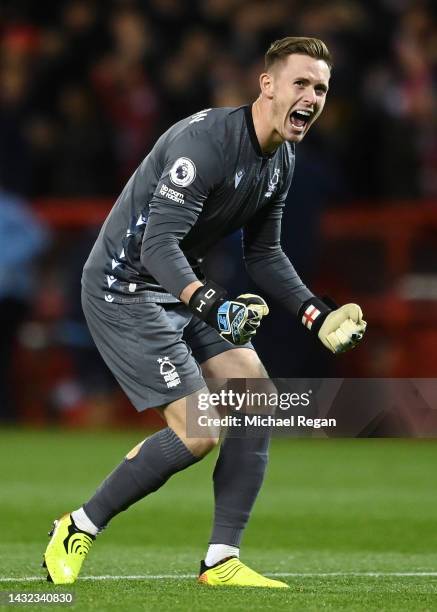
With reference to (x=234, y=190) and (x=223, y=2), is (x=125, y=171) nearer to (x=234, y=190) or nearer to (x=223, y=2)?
(x=223, y=2)

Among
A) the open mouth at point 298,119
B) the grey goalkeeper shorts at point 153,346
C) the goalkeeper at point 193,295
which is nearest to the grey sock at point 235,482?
the goalkeeper at point 193,295

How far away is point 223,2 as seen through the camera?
14.0 meters

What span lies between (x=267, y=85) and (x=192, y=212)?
1.93ft

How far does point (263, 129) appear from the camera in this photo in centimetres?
578

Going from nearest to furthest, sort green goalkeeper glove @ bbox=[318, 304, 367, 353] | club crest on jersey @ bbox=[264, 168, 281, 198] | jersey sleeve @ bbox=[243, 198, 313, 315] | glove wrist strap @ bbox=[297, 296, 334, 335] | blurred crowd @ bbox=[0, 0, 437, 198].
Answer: green goalkeeper glove @ bbox=[318, 304, 367, 353]
glove wrist strap @ bbox=[297, 296, 334, 335]
club crest on jersey @ bbox=[264, 168, 281, 198]
jersey sleeve @ bbox=[243, 198, 313, 315]
blurred crowd @ bbox=[0, 0, 437, 198]

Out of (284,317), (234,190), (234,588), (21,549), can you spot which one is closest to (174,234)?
(234,190)

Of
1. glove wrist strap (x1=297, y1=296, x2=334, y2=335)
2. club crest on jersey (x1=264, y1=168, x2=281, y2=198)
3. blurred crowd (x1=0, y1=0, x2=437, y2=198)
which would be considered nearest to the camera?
glove wrist strap (x1=297, y1=296, x2=334, y2=335)

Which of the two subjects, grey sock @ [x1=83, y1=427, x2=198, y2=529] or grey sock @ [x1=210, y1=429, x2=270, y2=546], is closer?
grey sock @ [x1=83, y1=427, x2=198, y2=529]

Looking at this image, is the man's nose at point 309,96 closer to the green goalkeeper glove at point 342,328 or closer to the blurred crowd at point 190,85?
the green goalkeeper glove at point 342,328

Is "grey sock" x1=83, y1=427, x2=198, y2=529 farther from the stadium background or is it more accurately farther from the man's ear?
the stadium background

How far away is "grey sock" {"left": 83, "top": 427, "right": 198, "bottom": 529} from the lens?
577 centimetres

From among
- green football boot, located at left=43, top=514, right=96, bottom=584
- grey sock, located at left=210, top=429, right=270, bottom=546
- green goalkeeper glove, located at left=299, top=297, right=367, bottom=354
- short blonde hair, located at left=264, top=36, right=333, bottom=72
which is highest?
short blonde hair, located at left=264, top=36, right=333, bottom=72

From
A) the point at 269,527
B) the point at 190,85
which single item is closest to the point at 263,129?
the point at 269,527

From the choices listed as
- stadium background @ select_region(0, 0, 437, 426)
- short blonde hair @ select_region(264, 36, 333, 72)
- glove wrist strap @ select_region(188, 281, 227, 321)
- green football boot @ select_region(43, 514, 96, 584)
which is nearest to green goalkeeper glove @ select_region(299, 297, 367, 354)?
glove wrist strap @ select_region(188, 281, 227, 321)
